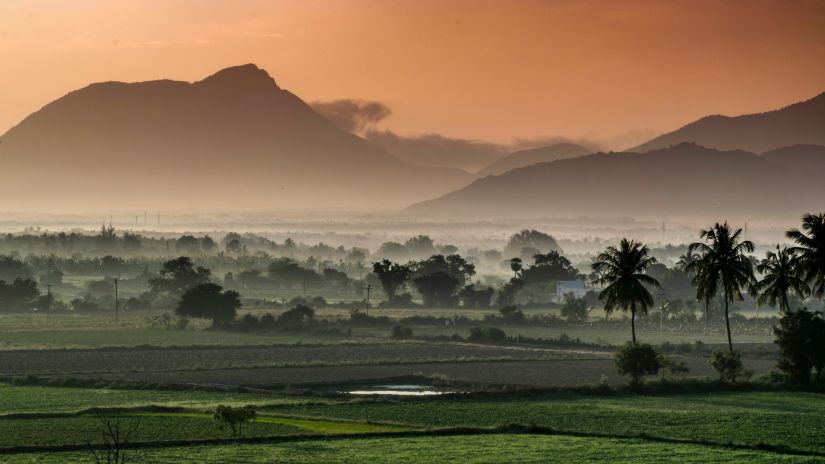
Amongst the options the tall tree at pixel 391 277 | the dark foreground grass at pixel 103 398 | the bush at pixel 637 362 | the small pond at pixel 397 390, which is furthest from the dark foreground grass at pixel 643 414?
the tall tree at pixel 391 277

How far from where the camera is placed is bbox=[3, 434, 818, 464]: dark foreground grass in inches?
2181

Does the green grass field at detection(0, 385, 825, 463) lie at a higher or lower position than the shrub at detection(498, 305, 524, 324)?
A: lower

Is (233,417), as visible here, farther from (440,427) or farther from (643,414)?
(643,414)

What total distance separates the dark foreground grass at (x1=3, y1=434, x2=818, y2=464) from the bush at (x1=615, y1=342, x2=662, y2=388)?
2267 centimetres

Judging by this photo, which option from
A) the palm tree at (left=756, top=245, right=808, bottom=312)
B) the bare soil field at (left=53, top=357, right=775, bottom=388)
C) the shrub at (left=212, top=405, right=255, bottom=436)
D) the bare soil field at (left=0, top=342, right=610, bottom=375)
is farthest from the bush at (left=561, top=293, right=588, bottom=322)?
the shrub at (left=212, top=405, right=255, bottom=436)

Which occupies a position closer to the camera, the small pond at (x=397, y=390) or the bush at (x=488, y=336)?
the small pond at (x=397, y=390)

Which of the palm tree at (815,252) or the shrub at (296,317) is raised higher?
the palm tree at (815,252)

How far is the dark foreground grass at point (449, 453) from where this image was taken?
55.4m

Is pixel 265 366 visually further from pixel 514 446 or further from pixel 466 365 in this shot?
pixel 514 446

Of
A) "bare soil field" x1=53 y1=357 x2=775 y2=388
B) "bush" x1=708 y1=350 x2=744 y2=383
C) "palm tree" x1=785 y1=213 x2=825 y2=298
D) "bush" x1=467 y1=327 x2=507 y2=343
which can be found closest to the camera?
"bush" x1=708 y1=350 x2=744 y2=383

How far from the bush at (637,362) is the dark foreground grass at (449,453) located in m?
22.7

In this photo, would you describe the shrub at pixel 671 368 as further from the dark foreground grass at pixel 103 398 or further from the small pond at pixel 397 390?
the dark foreground grass at pixel 103 398

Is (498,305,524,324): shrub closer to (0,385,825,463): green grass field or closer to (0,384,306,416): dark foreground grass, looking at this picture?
(0,385,825,463): green grass field

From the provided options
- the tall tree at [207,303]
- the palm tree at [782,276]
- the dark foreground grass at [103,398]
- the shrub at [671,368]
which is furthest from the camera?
the tall tree at [207,303]
